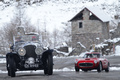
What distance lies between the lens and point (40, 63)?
61.5ft

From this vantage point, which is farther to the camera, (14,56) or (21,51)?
(21,51)

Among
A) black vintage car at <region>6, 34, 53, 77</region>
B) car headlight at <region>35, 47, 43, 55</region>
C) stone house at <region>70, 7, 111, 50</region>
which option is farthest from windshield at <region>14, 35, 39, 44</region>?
stone house at <region>70, 7, 111, 50</region>

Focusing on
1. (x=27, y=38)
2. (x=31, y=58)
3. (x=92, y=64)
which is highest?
(x=27, y=38)

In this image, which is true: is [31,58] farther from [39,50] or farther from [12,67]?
[12,67]

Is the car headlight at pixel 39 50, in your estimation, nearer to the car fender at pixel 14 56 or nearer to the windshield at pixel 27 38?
the car fender at pixel 14 56

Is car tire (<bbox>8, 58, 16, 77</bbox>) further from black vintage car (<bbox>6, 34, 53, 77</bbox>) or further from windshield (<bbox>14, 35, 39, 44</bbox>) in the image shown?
windshield (<bbox>14, 35, 39, 44</bbox>)

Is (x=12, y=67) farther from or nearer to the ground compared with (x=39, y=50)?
Result: nearer to the ground

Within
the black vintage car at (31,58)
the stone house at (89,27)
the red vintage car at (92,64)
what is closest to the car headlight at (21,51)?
the black vintage car at (31,58)

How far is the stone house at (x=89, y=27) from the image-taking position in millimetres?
67125

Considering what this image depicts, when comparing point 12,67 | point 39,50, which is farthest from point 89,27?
point 12,67

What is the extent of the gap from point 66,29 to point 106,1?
26335 mm

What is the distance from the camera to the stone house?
67.1 metres

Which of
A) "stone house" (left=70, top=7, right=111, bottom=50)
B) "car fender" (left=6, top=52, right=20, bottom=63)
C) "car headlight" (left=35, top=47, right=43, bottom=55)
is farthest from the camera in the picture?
"stone house" (left=70, top=7, right=111, bottom=50)

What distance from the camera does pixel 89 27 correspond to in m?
68.9
